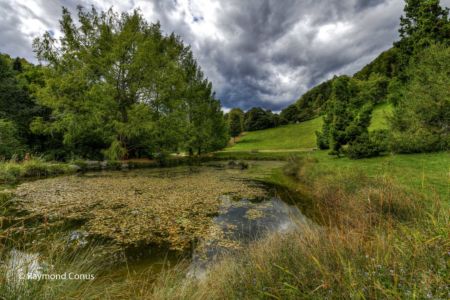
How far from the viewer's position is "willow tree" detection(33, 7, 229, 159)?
16.2 meters

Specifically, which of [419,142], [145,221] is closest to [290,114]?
[419,142]

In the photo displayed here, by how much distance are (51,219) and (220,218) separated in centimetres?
453

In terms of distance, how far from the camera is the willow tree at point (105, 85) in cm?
1617

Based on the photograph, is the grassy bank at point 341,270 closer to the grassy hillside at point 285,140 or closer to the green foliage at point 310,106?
the grassy hillside at point 285,140

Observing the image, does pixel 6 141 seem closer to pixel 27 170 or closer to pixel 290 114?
pixel 27 170

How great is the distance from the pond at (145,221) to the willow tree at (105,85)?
28.0 feet

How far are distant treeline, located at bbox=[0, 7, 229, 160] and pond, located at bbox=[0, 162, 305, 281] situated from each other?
854 centimetres

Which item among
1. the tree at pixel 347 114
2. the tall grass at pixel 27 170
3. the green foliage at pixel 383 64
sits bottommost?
the tall grass at pixel 27 170

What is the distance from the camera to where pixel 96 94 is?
1593 centimetres

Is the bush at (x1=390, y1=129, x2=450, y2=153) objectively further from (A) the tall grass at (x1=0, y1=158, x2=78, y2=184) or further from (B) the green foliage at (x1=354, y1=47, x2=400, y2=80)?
(B) the green foliage at (x1=354, y1=47, x2=400, y2=80)

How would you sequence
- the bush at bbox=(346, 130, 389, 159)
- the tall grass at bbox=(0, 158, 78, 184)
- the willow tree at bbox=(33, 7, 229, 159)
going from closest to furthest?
the tall grass at bbox=(0, 158, 78, 184)
the bush at bbox=(346, 130, 389, 159)
the willow tree at bbox=(33, 7, 229, 159)

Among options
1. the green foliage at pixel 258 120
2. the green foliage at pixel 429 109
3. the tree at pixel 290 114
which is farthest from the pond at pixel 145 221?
the tree at pixel 290 114

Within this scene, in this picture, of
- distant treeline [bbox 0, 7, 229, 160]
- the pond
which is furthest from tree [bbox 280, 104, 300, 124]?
the pond

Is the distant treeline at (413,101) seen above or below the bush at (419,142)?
above
